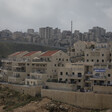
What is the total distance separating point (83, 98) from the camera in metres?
37.0

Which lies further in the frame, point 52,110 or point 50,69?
point 50,69

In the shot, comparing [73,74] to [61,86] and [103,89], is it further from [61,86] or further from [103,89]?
[103,89]

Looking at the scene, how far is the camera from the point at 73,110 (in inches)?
1430

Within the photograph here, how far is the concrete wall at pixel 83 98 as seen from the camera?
35.1 metres

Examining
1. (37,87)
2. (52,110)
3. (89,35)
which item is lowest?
(52,110)

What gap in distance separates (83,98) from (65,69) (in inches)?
363

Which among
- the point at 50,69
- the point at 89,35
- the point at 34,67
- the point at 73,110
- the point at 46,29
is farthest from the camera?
the point at 46,29

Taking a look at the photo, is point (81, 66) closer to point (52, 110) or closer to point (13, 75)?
point (52, 110)

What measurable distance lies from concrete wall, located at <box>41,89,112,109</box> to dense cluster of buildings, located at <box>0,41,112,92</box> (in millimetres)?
2030

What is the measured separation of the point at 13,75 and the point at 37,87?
38.6 feet

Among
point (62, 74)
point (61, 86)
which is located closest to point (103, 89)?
point (61, 86)

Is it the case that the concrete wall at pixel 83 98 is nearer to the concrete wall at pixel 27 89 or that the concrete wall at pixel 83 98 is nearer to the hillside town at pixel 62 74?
the hillside town at pixel 62 74

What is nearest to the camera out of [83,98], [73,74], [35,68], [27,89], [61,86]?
[83,98]

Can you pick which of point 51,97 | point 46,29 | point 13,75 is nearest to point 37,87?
point 51,97
